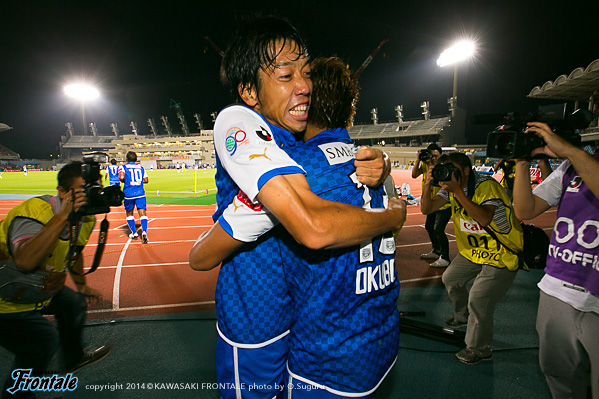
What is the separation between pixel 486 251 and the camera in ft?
9.96

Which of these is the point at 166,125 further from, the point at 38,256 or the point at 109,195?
the point at 38,256

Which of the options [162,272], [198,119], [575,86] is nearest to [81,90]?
[198,119]

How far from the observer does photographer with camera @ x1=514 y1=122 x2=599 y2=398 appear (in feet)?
5.64

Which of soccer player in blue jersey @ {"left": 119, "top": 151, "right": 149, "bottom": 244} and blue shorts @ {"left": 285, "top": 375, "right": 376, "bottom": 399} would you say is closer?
blue shorts @ {"left": 285, "top": 375, "right": 376, "bottom": 399}

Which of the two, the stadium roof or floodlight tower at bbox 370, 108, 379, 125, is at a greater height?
floodlight tower at bbox 370, 108, 379, 125

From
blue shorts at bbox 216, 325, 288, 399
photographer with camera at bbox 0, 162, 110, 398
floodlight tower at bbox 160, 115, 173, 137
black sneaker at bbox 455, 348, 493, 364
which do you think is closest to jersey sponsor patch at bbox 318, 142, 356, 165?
blue shorts at bbox 216, 325, 288, 399

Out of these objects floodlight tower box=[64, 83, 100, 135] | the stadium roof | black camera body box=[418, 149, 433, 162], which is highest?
floodlight tower box=[64, 83, 100, 135]

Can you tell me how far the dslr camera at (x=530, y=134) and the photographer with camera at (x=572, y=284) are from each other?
0.06 metres

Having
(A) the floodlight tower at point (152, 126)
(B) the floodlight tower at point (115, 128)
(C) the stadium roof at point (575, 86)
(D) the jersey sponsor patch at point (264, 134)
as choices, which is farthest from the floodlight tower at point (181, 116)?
(D) the jersey sponsor patch at point (264, 134)

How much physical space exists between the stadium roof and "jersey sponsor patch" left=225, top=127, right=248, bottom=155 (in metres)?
33.3

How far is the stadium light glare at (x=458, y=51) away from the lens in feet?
128

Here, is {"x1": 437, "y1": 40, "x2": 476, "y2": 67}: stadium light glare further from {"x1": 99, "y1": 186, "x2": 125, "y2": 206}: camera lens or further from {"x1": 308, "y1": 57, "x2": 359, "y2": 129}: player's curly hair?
{"x1": 99, "y1": 186, "x2": 125, "y2": 206}: camera lens

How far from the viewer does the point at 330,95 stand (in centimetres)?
115

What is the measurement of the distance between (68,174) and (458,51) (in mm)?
50619
